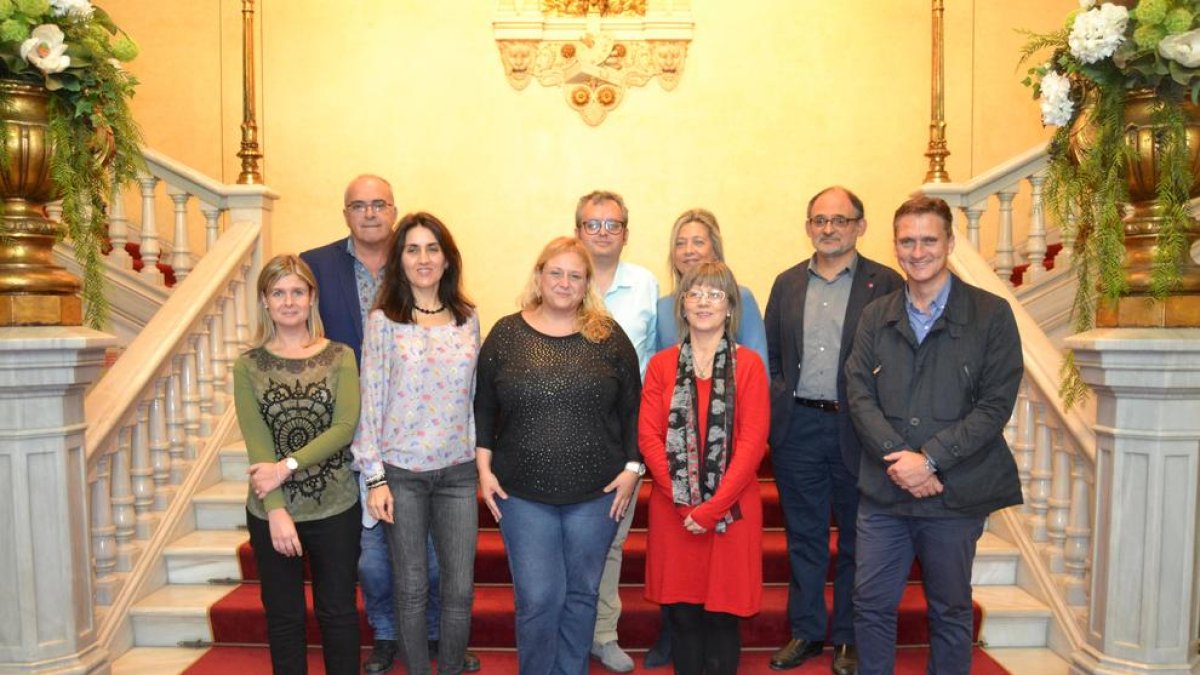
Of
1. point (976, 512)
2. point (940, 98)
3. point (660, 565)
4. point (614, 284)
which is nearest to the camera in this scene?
point (976, 512)

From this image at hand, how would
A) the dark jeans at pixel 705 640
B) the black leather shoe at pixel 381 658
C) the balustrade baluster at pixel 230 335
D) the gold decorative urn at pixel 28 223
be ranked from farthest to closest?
the balustrade baluster at pixel 230 335, the black leather shoe at pixel 381 658, the dark jeans at pixel 705 640, the gold decorative urn at pixel 28 223

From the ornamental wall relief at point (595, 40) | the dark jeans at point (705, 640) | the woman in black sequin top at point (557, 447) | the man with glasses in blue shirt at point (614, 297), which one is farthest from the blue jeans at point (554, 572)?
the ornamental wall relief at point (595, 40)

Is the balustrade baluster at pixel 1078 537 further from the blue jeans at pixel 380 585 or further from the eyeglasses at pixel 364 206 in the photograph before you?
the eyeglasses at pixel 364 206

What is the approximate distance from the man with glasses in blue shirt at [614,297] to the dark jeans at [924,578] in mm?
830

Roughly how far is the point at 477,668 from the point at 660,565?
0.91 metres

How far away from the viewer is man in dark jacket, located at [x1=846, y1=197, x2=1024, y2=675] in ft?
9.05

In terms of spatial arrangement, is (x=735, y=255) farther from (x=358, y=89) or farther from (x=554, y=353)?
(x=554, y=353)

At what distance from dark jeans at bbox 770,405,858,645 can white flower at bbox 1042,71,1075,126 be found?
1.19 meters

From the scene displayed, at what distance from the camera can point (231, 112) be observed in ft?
21.4

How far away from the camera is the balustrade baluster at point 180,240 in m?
4.77

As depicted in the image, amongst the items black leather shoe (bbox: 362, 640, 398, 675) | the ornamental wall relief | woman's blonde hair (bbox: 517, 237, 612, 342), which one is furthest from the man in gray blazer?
the ornamental wall relief

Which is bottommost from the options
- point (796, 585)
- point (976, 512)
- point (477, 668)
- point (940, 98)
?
point (477, 668)

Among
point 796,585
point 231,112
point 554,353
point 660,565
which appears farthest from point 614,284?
point 231,112

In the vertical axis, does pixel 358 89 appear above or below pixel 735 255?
above
